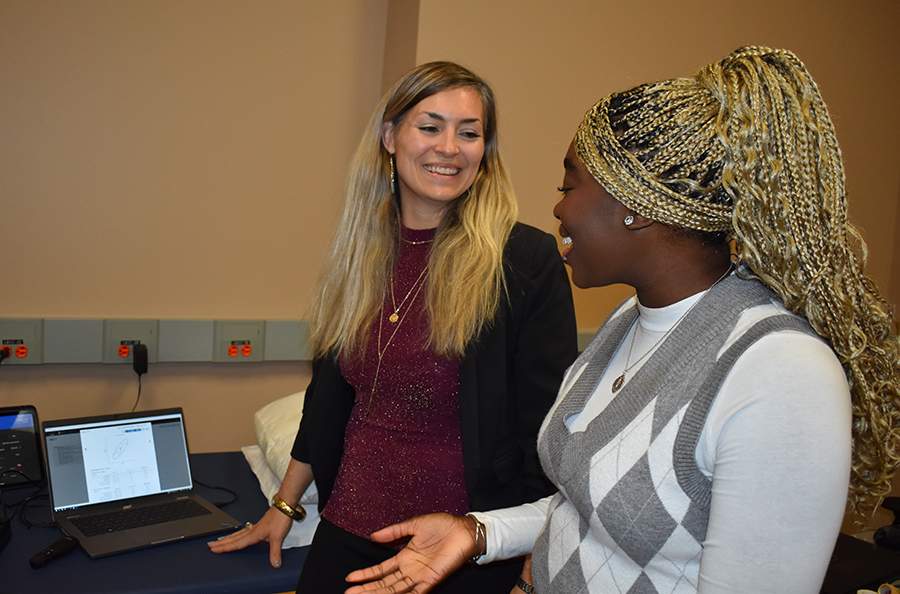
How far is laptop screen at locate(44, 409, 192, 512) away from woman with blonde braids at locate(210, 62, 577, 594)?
1.71 feet

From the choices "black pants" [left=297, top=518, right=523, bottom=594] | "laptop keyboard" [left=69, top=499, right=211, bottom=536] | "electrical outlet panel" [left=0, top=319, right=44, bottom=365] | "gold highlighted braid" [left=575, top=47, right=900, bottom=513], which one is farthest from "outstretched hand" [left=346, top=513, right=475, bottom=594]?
"electrical outlet panel" [left=0, top=319, right=44, bottom=365]

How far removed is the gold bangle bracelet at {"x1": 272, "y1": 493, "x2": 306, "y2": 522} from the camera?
65.1 inches

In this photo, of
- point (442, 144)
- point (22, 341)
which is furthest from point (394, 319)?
point (22, 341)

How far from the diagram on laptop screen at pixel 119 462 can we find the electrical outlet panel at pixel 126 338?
457 millimetres

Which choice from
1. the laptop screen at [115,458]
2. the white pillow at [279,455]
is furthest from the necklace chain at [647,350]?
the laptop screen at [115,458]

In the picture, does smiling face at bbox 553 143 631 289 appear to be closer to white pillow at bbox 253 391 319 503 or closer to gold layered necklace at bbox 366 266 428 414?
gold layered necklace at bbox 366 266 428 414

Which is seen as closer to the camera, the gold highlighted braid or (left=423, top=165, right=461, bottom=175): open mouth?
the gold highlighted braid

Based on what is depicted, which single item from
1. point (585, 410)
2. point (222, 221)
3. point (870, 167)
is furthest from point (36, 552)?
point (870, 167)

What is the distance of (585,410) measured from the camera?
100cm

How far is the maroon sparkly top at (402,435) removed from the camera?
136 centimetres

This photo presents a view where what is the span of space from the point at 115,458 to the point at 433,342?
3.64 feet

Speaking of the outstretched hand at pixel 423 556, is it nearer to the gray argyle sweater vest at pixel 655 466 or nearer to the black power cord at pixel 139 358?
the gray argyle sweater vest at pixel 655 466

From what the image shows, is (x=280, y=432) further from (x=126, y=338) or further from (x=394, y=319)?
(x=394, y=319)

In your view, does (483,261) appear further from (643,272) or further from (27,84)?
(27,84)
